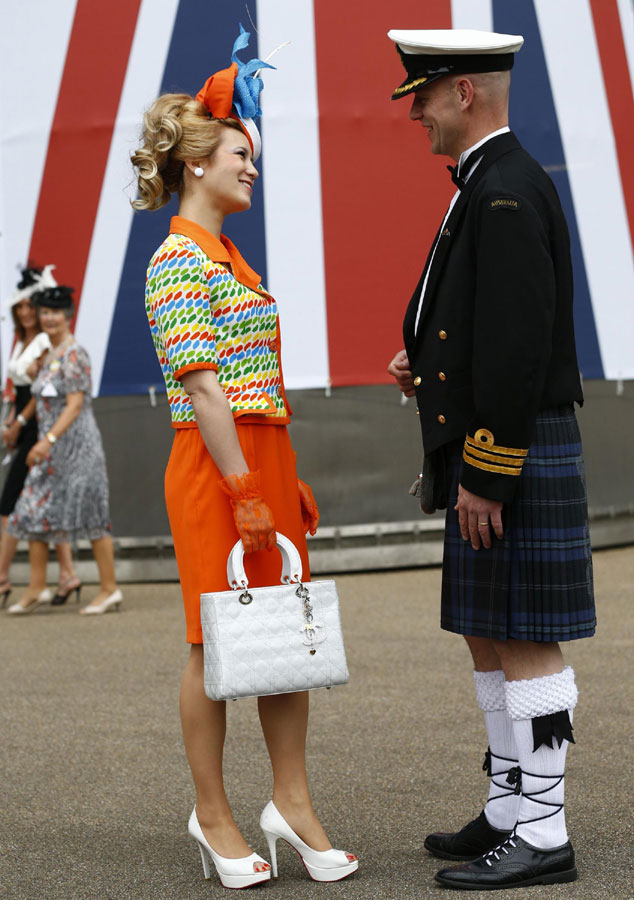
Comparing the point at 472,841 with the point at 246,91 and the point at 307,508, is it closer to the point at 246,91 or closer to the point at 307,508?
the point at 307,508

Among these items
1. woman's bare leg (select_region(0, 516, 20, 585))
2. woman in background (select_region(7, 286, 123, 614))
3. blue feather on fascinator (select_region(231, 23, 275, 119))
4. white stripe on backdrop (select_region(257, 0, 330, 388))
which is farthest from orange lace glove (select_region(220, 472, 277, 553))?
white stripe on backdrop (select_region(257, 0, 330, 388))

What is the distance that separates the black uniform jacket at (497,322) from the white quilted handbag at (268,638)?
17.8 inches

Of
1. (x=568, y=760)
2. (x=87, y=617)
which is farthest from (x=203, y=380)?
(x=87, y=617)

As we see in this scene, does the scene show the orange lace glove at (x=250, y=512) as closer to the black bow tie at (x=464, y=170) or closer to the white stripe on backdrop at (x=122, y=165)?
the black bow tie at (x=464, y=170)

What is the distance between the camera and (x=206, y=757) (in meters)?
3.11

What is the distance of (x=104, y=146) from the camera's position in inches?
351

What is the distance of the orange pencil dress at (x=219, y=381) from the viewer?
3031mm

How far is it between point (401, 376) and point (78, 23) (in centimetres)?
646

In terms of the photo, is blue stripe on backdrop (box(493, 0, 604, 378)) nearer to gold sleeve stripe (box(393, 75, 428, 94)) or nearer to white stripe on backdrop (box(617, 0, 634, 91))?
white stripe on backdrop (box(617, 0, 634, 91))

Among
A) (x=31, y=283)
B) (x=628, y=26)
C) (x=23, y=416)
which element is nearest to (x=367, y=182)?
(x=31, y=283)

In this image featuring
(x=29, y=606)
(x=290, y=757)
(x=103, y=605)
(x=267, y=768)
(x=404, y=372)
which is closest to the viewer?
(x=290, y=757)

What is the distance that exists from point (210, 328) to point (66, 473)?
486 centimetres

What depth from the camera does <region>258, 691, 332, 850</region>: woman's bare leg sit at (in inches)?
124

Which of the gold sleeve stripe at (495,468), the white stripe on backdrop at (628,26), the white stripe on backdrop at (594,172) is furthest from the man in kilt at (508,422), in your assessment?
the white stripe on backdrop at (628,26)
